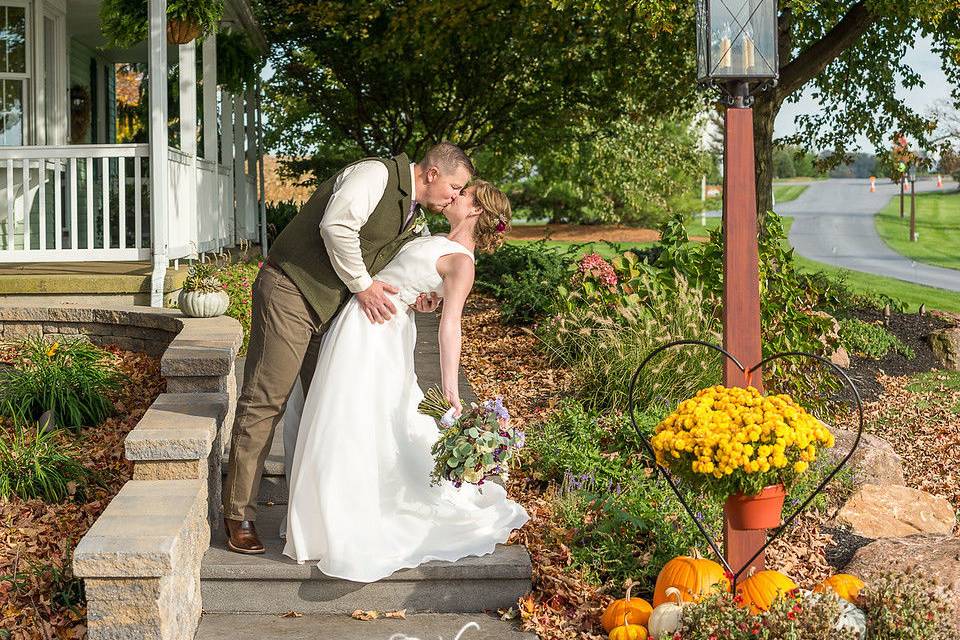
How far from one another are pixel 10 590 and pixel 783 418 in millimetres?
3111

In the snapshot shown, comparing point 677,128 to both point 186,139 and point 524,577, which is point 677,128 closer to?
point 186,139

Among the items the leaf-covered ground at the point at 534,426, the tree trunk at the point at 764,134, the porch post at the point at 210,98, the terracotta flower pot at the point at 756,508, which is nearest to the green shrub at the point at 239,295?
the leaf-covered ground at the point at 534,426

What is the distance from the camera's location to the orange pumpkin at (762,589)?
12.6ft

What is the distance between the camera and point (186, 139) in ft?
29.7

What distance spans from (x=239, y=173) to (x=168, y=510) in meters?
10.4

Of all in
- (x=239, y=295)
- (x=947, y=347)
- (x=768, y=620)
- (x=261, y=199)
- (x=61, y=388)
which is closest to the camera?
(x=768, y=620)

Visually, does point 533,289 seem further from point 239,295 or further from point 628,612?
point 628,612

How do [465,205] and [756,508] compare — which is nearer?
[756,508]

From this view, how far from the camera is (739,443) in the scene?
11.6ft

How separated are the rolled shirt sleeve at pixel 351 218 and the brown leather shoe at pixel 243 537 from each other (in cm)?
110

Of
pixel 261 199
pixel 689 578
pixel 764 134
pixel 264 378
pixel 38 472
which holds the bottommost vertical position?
pixel 689 578

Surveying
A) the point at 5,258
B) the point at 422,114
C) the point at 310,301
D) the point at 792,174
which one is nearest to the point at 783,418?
the point at 310,301

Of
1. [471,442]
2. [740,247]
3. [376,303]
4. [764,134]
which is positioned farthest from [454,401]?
[764,134]

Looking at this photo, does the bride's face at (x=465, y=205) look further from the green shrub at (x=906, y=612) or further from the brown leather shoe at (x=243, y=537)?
the green shrub at (x=906, y=612)
